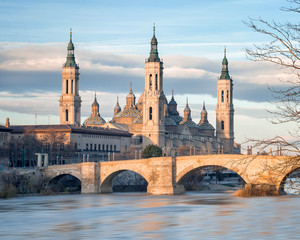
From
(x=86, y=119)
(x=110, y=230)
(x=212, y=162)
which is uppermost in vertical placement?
(x=86, y=119)

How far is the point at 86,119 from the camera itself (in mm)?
158250

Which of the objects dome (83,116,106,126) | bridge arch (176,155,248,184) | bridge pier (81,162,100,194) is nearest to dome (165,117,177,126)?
dome (83,116,106,126)

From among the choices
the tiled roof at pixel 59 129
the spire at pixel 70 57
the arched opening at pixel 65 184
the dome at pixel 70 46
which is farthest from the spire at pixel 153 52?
the arched opening at pixel 65 184

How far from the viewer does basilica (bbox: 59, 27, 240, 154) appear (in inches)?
5162

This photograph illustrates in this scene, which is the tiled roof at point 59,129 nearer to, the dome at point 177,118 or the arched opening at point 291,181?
the dome at point 177,118

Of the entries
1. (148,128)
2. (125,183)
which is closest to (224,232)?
(125,183)

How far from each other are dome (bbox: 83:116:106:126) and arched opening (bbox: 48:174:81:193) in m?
75.8

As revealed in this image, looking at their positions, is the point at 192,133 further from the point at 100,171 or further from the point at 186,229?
the point at 186,229

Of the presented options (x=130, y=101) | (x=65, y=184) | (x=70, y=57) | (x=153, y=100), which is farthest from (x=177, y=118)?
(x=65, y=184)

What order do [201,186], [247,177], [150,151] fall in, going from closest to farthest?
[247,177] < [201,186] < [150,151]

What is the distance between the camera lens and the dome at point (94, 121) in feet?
509

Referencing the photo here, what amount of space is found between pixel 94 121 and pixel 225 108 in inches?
1295

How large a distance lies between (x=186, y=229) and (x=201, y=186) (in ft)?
186

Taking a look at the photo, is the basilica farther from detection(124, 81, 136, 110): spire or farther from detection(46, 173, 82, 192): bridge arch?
detection(46, 173, 82, 192): bridge arch
